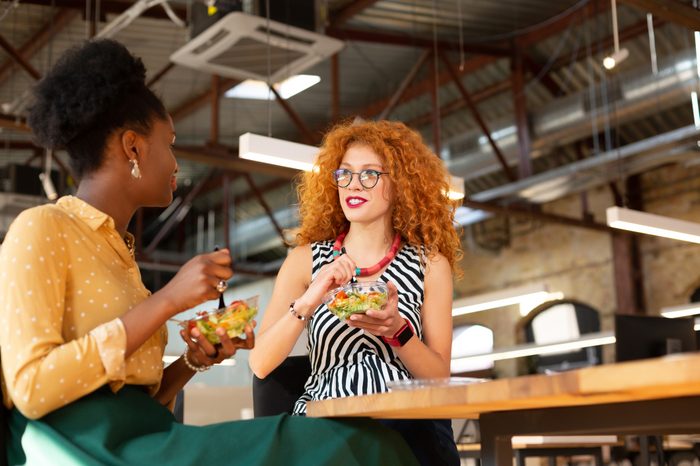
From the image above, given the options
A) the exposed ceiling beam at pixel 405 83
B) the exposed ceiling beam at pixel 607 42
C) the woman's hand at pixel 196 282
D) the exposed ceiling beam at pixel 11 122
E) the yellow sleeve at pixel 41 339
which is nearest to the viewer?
the yellow sleeve at pixel 41 339

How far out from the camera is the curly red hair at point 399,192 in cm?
298

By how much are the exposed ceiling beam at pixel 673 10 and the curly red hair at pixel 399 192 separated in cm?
365

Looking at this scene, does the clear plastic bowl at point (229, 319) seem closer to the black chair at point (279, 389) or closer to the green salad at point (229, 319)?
the green salad at point (229, 319)

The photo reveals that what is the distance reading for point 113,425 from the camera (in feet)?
5.50

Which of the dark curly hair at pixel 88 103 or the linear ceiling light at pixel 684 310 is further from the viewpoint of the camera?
the linear ceiling light at pixel 684 310

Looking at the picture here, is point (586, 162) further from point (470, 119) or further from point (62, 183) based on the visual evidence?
point (62, 183)

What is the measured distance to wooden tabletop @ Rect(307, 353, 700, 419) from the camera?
4.05ft

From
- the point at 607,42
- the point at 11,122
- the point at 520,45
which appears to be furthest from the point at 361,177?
the point at 520,45

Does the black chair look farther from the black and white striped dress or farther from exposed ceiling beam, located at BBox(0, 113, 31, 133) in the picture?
exposed ceiling beam, located at BBox(0, 113, 31, 133)

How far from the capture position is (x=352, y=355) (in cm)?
266

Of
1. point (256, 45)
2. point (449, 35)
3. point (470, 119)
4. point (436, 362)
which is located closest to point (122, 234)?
point (436, 362)

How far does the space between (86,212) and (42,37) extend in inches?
347

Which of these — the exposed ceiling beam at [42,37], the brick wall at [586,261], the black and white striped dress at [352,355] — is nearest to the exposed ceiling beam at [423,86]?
the brick wall at [586,261]

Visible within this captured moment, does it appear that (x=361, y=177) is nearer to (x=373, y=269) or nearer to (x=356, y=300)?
(x=373, y=269)
